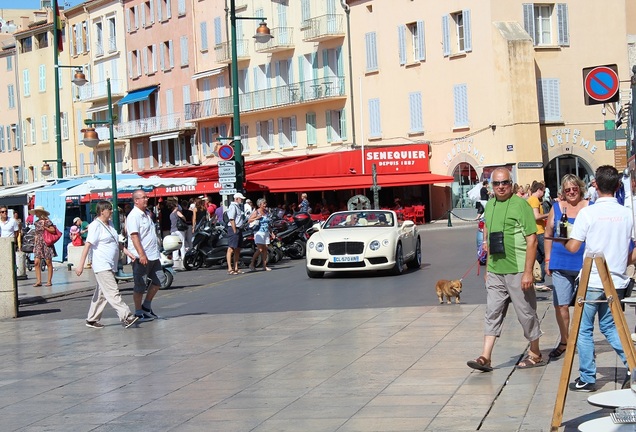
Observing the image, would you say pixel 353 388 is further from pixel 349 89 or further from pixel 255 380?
pixel 349 89

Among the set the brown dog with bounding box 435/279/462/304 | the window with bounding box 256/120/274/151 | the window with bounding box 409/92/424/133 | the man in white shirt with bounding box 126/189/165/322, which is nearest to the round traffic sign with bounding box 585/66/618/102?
the brown dog with bounding box 435/279/462/304

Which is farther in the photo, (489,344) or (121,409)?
(489,344)

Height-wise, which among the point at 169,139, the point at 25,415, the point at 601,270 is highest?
the point at 169,139

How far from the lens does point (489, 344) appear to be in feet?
35.6

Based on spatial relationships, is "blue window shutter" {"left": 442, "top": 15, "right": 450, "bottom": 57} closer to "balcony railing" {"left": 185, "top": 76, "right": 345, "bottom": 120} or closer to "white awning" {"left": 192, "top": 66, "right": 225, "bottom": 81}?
"balcony railing" {"left": 185, "top": 76, "right": 345, "bottom": 120}

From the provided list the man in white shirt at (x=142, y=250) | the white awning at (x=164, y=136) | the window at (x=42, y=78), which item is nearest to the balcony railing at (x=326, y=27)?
the white awning at (x=164, y=136)

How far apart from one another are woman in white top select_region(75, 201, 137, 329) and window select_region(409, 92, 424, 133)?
38.2m

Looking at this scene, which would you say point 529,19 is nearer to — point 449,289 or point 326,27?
point 326,27

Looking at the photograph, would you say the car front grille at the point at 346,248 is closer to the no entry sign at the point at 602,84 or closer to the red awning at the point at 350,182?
the no entry sign at the point at 602,84

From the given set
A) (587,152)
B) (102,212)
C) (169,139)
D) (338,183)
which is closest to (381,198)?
(338,183)

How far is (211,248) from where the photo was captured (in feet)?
96.6

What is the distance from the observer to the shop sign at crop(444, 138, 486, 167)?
51.0m

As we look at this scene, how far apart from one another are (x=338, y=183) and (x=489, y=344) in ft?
137

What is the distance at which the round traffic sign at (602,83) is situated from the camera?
16094 mm
